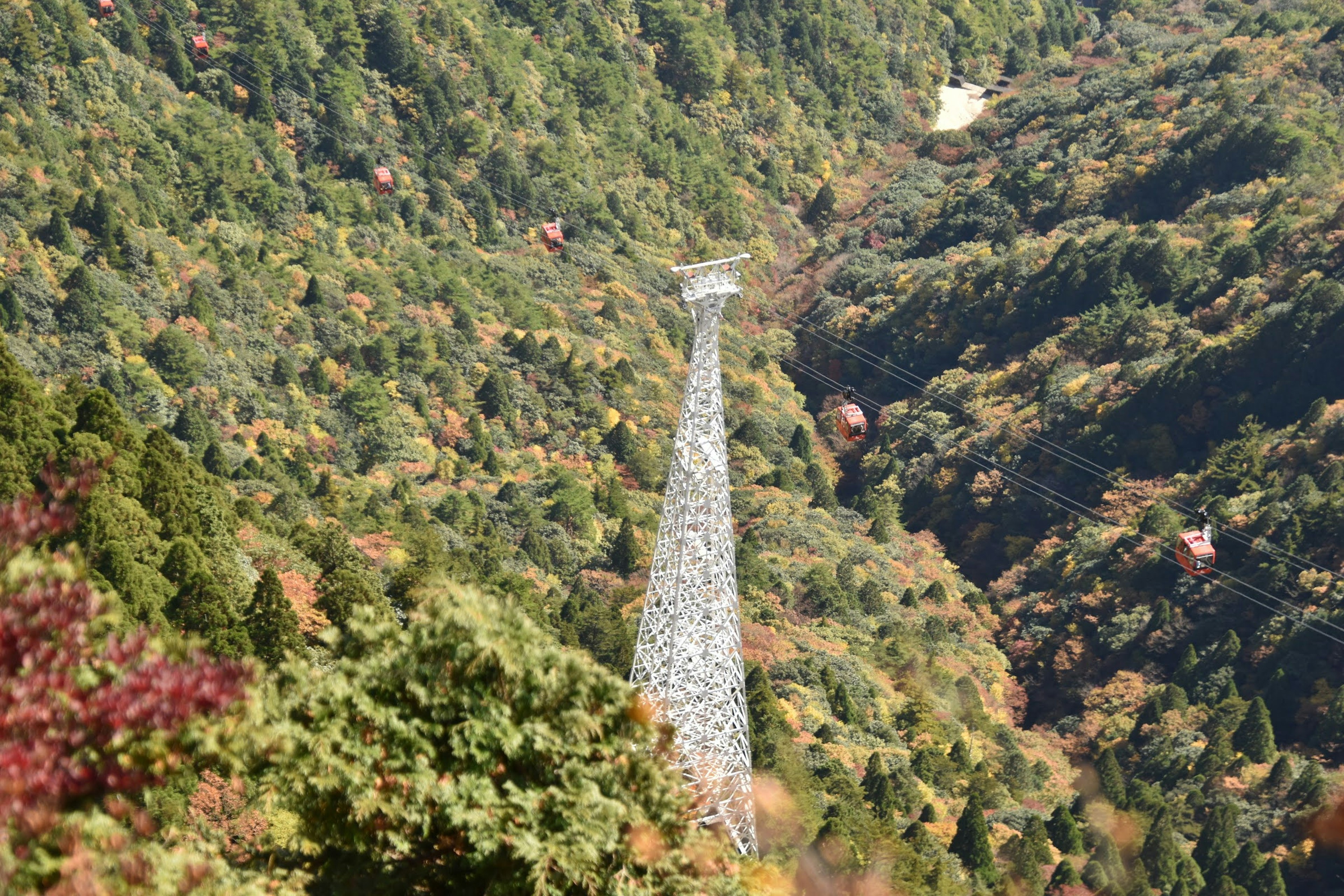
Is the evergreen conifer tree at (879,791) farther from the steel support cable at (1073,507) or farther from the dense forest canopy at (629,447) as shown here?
the steel support cable at (1073,507)

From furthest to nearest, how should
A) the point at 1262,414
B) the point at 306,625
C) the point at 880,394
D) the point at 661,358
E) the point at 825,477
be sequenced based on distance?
the point at 880,394
the point at 661,358
the point at 825,477
the point at 1262,414
the point at 306,625

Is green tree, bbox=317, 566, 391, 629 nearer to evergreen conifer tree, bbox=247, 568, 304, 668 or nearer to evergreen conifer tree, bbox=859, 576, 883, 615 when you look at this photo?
evergreen conifer tree, bbox=247, 568, 304, 668

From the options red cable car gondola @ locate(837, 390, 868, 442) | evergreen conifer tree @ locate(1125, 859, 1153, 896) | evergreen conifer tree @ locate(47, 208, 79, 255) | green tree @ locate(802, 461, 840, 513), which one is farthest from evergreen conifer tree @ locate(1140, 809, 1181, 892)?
evergreen conifer tree @ locate(47, 208, 79, 255)

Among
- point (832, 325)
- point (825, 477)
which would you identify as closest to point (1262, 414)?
point (825, 477)

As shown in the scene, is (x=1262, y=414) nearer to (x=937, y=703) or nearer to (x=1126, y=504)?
(x=1126, y=504)

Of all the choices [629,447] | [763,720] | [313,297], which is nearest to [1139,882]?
[763,720]

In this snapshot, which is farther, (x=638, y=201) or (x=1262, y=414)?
(x=638, y=201)
